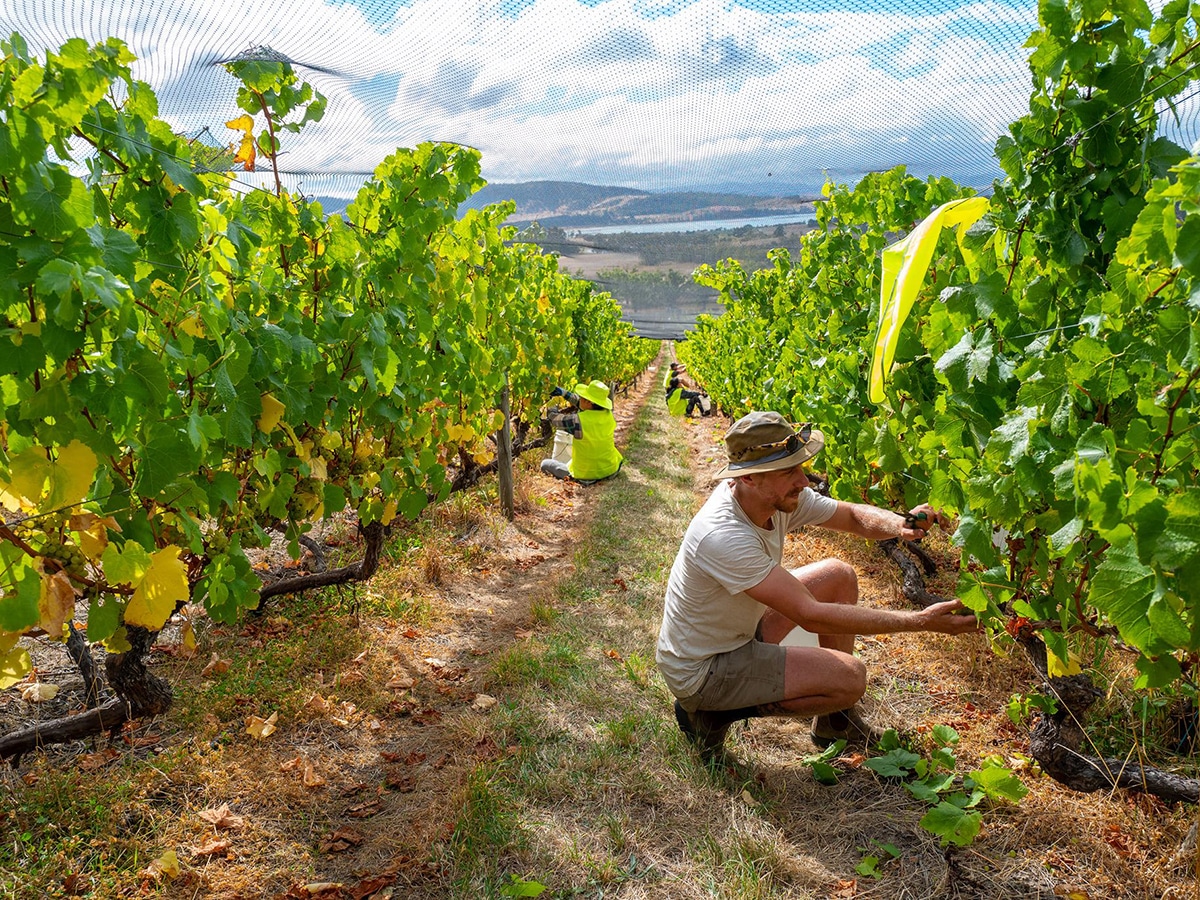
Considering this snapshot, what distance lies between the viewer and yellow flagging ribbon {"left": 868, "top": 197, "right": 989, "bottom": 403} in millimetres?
1496

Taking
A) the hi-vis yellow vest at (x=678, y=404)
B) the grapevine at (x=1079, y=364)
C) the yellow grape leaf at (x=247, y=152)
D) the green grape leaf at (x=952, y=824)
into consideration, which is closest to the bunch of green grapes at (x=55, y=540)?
the yellow grape leaf at (x=247, y=152)

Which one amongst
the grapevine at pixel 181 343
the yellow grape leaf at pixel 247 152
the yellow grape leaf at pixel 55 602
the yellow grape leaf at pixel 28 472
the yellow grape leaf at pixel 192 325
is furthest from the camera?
the yellow grape leaf at pixel 247 152

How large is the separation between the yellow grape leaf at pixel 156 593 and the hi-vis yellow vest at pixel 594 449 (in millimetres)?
5179

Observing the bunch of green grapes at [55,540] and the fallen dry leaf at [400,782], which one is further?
the fallen dry leaf at [400,782]

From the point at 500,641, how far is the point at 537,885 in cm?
179

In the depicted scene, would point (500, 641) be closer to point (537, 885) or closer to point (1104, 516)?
point (537, 885)

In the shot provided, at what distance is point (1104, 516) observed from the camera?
1.30 m

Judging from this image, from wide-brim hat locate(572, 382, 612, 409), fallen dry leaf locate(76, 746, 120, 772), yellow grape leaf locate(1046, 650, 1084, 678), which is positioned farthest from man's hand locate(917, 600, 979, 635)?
wide-brim hat locate(572, 382, 612, 409)

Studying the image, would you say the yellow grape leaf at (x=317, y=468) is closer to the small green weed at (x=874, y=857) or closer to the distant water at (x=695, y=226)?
the small green weed at (x=874, y=857)

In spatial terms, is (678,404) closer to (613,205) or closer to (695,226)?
(613,205)

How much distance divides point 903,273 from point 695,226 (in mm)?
19003

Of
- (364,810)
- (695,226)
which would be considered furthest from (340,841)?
(695,226)

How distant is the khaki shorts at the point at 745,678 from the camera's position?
245 cm

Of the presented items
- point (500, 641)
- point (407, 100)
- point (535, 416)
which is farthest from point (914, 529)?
point (535, 416)
